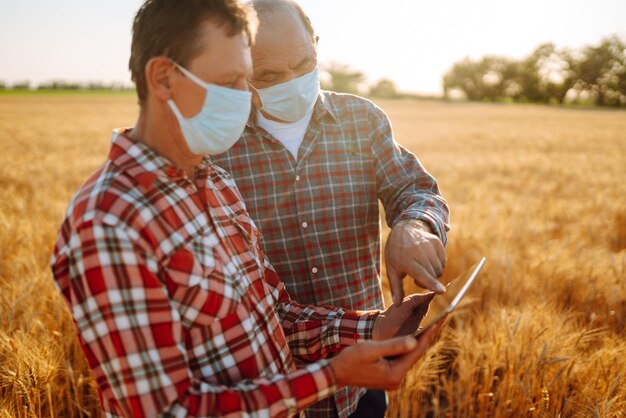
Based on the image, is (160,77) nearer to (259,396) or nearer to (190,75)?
(190,75)

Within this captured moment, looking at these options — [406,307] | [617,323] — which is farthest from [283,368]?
[617,323]

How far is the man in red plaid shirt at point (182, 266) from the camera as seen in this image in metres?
0.85

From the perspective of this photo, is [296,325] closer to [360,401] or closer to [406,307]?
[406,307]

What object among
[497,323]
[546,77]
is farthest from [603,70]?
[497,323]

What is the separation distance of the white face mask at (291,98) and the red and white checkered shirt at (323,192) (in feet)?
0.21

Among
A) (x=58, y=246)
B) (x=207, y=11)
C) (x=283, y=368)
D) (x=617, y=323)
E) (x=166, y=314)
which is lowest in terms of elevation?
(x=617, y=323)

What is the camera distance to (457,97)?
230ft

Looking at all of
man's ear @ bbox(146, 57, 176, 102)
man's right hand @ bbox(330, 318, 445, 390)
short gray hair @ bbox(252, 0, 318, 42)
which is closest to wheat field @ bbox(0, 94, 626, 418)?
man's right hand @ bbox(330, 318, 445, 390)

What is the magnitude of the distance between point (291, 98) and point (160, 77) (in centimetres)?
68

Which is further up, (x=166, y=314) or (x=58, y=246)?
(x=58, y=246)

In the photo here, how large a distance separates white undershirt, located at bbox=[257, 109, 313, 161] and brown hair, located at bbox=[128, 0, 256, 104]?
684mm

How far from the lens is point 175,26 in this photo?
985 mm

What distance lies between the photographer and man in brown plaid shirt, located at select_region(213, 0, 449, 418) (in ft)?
5.37

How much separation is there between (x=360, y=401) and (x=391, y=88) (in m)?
72.2
